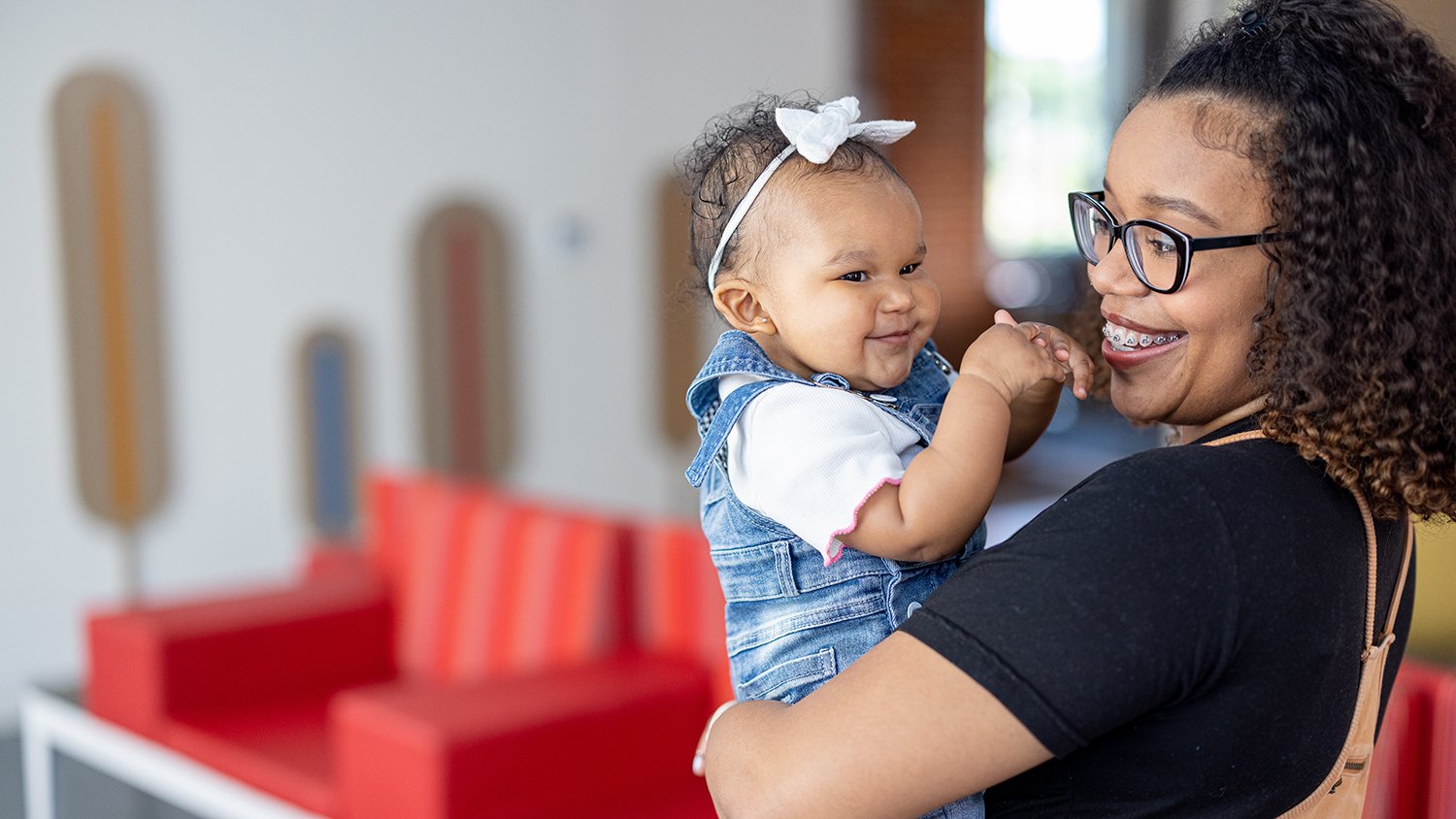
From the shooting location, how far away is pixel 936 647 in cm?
93

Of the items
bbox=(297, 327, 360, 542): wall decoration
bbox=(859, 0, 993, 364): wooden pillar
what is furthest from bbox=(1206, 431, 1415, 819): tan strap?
bbox=(859, 0, 993, 364): wooden pillar

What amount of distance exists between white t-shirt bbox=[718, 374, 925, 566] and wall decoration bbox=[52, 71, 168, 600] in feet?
13.9

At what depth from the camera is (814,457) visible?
111cm

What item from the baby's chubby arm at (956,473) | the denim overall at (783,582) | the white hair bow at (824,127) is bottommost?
the denim overall at (783,582)

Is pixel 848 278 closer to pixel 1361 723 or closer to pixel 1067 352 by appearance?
pixel 1067 352

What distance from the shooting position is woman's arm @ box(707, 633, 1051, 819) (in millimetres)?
914

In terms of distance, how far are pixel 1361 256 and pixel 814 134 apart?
479mm

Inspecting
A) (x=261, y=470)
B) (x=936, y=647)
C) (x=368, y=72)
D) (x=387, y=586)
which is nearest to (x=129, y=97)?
(x=368, y=72)

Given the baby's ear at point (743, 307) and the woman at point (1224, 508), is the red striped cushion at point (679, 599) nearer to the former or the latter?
the baby's ear at point (743, 307)

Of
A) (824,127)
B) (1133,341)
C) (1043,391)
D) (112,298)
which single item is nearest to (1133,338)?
(1133,341)

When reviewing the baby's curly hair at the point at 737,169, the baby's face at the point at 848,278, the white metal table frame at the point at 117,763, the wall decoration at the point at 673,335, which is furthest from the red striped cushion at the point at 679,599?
the wall decoration at the point at 673,335

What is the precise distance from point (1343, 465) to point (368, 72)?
5.00 m

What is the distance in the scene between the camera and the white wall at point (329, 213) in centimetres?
475

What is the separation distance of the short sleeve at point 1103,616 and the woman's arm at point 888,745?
0.02 metres
